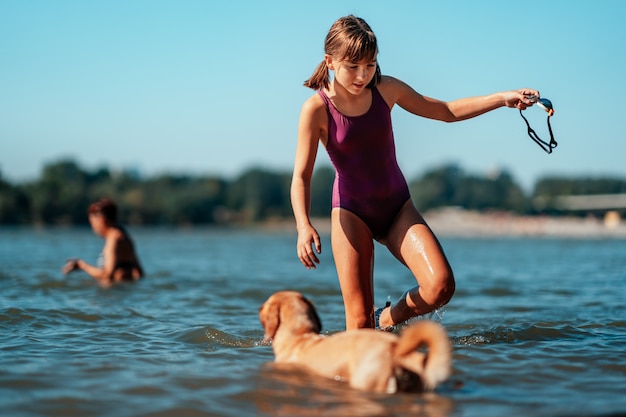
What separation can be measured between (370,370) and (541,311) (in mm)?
6508

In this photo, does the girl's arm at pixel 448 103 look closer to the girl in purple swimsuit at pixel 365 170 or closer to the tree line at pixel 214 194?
the girl in purple swimsuit at pixel 365 170

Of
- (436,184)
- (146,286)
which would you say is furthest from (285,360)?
(436,184)

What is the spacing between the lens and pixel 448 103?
6.59m

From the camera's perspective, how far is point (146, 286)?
13.5m

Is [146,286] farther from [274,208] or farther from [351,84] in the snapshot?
[274,208]

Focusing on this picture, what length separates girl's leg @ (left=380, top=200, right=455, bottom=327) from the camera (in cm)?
605

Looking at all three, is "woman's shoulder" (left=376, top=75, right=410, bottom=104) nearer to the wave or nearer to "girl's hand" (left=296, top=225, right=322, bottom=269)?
"girl's hand" (left=296, top=225, right=322, bottom=269)

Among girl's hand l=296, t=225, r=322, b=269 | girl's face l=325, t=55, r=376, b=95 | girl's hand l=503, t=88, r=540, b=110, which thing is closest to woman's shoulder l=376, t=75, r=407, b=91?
girl's face l=325, t=55, r=376, b=95

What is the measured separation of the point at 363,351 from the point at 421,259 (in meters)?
1.59

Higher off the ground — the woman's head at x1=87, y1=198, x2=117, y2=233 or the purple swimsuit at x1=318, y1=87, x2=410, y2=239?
the purple swimsuit at x1=318, y1=87, x2=410, y2=239

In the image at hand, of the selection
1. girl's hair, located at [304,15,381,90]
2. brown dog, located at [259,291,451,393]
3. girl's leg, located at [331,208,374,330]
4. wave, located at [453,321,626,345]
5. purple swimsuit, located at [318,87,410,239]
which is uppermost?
girl's hair, located at [304,15,381,90]

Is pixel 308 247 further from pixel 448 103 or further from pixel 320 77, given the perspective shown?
pixel 448 103

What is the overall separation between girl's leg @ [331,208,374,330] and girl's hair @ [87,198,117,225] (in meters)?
7.33

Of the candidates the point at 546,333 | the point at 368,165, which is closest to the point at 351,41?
the point at 368,165
